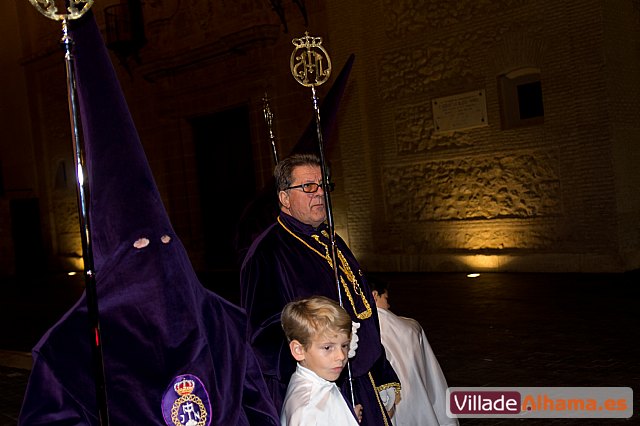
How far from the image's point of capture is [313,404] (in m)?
2.67

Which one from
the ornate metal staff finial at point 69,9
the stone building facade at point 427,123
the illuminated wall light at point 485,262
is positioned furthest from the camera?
the illuminated wall light at point 485,262

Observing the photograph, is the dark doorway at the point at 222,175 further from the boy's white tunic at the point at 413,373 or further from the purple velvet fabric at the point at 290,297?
the purple velvet fabric at the point at 290,297

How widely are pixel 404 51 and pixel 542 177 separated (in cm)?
361

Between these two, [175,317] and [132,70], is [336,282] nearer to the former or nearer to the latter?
[175,317]

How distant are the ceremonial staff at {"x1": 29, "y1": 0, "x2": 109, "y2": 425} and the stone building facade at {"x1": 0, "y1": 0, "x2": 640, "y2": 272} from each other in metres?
10.8

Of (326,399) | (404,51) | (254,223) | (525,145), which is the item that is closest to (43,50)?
(404,51)

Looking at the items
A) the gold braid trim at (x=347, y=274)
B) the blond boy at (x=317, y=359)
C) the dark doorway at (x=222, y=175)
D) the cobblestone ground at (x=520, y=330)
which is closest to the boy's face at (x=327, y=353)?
the blond boy at (x=317, y=359)

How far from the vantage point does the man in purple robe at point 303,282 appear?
3066mm

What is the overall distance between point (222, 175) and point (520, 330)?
38.8 ft

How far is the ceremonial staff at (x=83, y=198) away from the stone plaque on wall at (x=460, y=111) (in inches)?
453

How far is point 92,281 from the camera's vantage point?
2.04 meters

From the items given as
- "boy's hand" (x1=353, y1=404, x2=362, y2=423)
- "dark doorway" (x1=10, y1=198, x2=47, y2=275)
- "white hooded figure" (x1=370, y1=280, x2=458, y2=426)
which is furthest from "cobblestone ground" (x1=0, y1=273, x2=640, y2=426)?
"dark doorway" (x1=10, y1=198, x2=47, y2=275)

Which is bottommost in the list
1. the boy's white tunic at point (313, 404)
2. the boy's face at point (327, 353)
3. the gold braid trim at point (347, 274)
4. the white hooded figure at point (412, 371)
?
the white hooded figure at point (412, 371)

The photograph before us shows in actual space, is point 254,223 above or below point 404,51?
below
